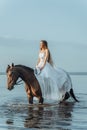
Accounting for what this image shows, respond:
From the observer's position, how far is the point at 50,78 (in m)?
22.0

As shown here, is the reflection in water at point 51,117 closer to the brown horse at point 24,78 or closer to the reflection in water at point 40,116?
the reflection in water at point 40,116

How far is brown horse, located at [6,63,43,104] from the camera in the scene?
67.7 ft

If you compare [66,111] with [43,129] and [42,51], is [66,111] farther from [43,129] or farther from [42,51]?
[43,129]

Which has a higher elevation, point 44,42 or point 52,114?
point 44,42

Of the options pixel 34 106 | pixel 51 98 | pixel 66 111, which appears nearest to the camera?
pixel 66 111

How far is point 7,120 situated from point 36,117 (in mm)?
1140

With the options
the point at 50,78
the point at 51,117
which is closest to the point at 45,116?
the point at 51,117

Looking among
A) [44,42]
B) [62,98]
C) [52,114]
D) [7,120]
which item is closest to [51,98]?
[62,98]

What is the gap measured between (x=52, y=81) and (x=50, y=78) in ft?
0.53

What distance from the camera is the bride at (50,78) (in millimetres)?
21594

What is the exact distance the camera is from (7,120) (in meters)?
16.1

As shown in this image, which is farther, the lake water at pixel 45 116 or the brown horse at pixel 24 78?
the brown horse at pixel 24 78

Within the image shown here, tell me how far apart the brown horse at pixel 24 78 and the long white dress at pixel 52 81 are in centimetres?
31

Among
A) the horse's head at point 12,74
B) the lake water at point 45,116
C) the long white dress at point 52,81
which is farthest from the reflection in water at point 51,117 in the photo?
the horse's head at point 12,74
